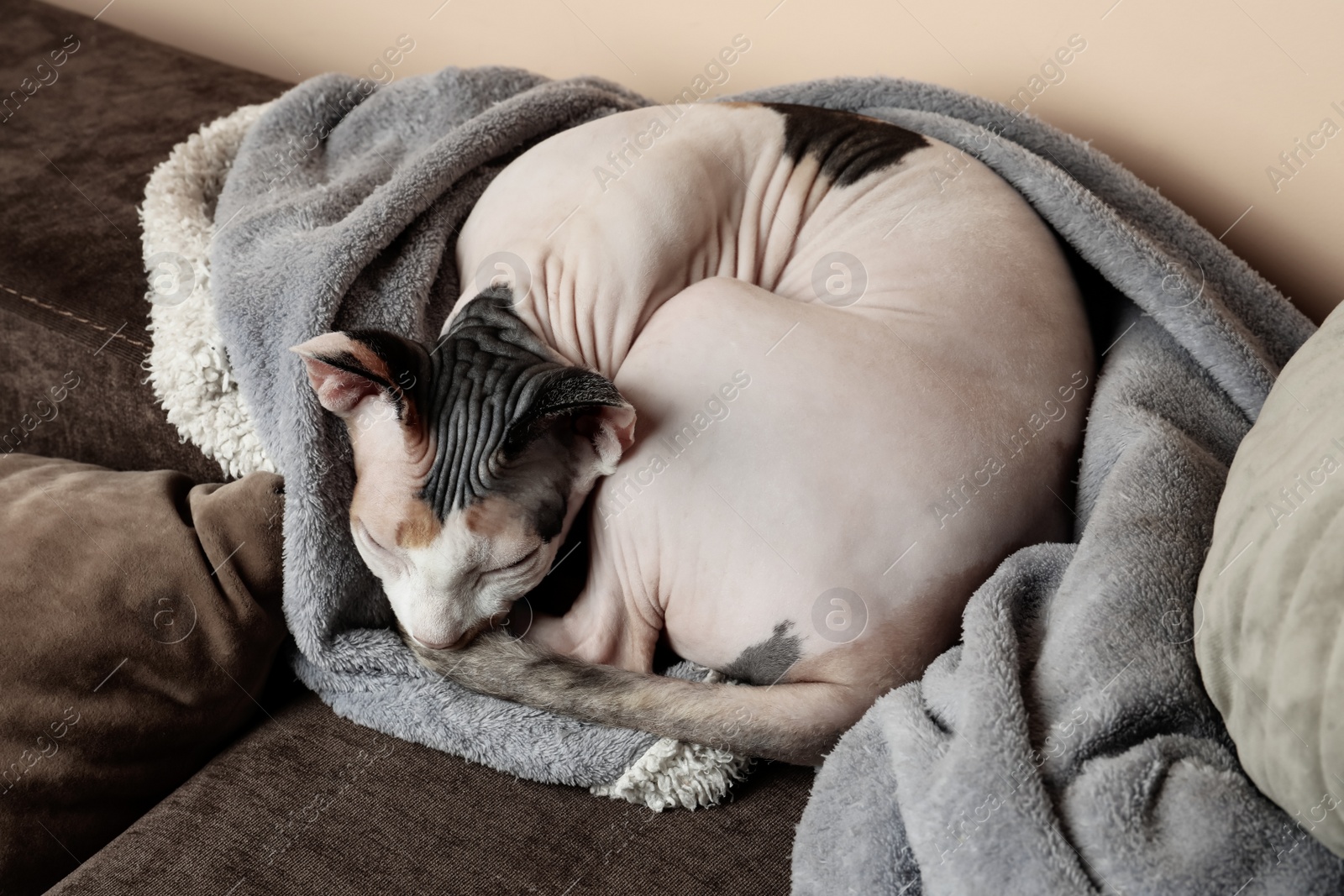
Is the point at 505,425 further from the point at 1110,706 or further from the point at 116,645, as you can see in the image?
the point at 1110,706

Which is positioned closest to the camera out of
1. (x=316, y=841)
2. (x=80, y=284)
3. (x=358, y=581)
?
(x=316, y=841)

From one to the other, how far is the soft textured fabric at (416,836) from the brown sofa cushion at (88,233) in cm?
49

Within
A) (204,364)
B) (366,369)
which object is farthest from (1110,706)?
(204,364)

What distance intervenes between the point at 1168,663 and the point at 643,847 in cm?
50

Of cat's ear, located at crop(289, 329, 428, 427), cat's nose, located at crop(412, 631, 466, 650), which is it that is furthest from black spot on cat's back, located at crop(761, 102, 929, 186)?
cat's nose, located at crop(412, 631, 466, 650)

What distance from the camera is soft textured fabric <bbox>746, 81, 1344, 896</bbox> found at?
2.35ft

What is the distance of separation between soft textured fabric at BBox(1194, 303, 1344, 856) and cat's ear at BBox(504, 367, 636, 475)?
527 millimetres

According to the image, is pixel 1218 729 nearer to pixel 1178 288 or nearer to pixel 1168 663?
pixel 1168 663

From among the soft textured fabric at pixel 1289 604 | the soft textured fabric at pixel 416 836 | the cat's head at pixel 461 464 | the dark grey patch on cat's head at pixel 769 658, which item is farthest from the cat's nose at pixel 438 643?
the soft textured fabric at pixel 1289 604

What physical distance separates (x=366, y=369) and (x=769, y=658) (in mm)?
482

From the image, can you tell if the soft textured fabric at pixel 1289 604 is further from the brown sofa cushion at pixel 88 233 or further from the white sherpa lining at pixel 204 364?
the brown sofa cushion at pixel 88 233

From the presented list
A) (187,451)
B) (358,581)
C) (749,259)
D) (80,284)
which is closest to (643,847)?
(358,581)

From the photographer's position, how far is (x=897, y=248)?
1.18m

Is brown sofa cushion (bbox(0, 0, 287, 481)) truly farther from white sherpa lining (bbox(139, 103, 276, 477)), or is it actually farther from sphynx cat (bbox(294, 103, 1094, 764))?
sphynx cat (bbox(294, 103, 1094, 764))
